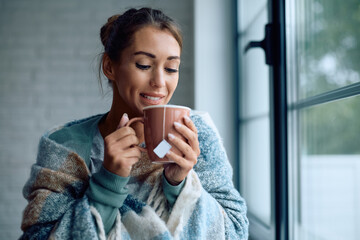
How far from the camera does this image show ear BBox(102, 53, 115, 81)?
2.81ft

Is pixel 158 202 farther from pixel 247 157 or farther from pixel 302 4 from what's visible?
pixel 247 157

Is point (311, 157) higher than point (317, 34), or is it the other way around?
point (317, 34)

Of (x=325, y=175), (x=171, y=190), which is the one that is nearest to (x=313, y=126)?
(x=325, y=175)

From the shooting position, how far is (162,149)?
65 cm

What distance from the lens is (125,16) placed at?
2.73ft

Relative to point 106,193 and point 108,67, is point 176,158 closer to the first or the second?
point 106,193

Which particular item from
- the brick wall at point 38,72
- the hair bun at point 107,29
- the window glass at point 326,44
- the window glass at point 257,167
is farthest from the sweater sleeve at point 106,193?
the brick wall at point 38,72

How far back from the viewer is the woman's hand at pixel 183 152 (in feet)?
2.14

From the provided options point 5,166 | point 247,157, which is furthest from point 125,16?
point 5,166

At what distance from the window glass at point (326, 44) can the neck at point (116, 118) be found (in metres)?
0.54

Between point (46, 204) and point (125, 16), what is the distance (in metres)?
0.46

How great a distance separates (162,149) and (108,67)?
0.32 m

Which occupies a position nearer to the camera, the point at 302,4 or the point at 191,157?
the point at 191,157

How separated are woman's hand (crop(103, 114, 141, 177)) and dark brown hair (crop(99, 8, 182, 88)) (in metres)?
0.23
